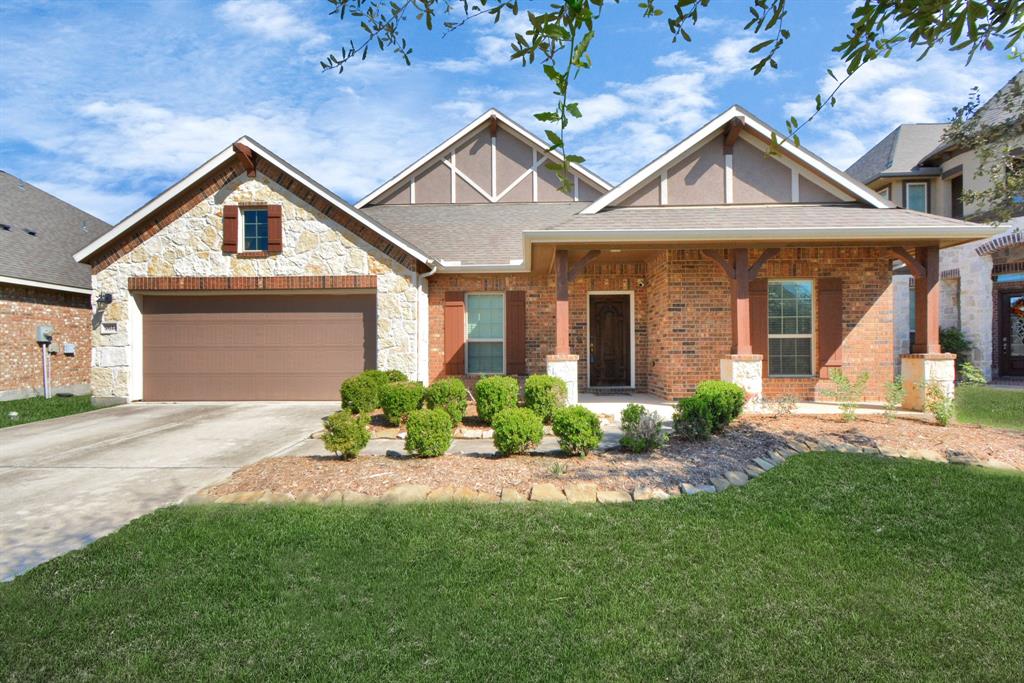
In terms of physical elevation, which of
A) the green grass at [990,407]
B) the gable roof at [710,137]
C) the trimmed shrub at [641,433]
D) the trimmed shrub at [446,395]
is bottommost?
the green grass at [990,407]

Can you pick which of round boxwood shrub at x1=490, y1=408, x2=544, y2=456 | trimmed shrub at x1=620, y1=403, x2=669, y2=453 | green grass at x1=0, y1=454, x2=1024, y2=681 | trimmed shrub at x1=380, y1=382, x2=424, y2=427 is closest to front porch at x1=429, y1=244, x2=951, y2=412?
trimmed shrub at x1=380, y1=382, x2=424, y2=427

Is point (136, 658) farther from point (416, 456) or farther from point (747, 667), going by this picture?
point (416, 456)

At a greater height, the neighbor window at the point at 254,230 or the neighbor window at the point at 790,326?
the neighbor window at the point at 254,230

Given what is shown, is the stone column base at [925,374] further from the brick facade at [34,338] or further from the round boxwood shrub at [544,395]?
the brick facade at [34,338]

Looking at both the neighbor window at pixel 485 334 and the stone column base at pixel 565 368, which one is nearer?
the stone column base at pixel 565 368

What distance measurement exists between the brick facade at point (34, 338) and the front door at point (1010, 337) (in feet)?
89.9


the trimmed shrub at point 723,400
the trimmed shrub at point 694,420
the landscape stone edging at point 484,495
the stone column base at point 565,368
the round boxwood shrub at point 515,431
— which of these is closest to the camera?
the landscape stone edging at point 484,495

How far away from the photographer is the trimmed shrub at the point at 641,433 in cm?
628

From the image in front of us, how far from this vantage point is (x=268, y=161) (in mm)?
11242

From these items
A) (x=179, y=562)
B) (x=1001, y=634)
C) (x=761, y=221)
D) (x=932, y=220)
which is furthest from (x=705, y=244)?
(x=179, y=562)

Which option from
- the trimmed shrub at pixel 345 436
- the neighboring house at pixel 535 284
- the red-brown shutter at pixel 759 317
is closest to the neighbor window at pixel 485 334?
the neighboring house at pixel 535 284

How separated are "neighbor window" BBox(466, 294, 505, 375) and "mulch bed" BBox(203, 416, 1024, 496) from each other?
19.4 ft

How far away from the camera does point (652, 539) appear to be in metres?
3.90

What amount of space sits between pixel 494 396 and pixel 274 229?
21.8 feet
